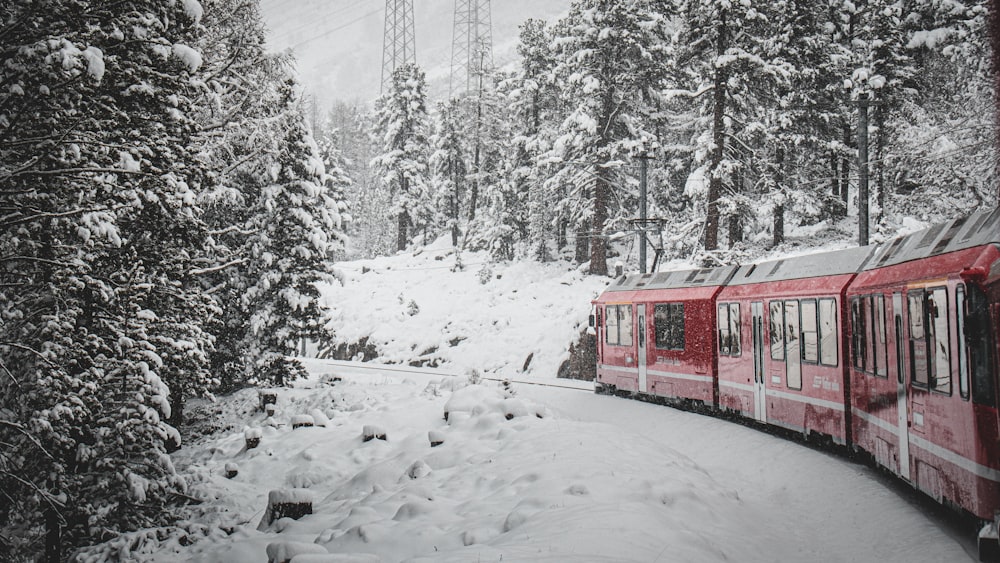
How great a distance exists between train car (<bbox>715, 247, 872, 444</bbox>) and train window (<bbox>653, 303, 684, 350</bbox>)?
1.28 metres

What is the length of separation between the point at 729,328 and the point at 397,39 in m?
45.2

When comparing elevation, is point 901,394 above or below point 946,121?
below

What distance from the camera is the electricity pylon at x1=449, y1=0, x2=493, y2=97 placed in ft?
152

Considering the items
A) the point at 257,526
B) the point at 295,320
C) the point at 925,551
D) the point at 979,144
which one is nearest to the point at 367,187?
the point at 295,320

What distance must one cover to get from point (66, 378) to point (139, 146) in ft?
8.96

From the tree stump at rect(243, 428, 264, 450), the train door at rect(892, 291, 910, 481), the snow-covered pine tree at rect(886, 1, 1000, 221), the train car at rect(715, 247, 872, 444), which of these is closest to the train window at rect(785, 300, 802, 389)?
the train car at rect(715, 247, 872, 444)

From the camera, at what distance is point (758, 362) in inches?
514

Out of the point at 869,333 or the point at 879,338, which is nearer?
the point at 879,338

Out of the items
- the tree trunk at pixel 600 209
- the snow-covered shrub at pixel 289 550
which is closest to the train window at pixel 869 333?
the snow-covered shrub at pixel 289 550

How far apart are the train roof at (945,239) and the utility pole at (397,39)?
143 feet

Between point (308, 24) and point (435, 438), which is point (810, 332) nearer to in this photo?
point (435, 438)

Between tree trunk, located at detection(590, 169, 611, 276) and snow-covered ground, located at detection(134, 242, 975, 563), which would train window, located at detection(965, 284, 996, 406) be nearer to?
snow-covered ground, located at detection(134, 242, 975, 563)

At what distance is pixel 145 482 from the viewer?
29.1ft

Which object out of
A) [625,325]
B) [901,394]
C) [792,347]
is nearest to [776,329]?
[792,347]
